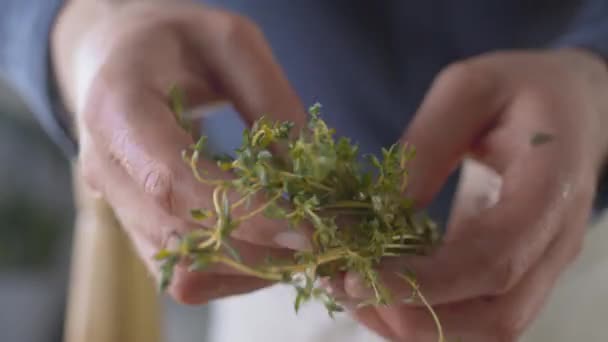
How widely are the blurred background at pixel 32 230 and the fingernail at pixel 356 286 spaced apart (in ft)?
2.96

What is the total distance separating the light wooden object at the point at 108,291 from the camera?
0.70 m

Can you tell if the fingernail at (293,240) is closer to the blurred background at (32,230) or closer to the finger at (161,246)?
the finger at (161,246)

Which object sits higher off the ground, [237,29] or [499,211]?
[237,29]

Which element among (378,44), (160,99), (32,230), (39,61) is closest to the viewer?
(160,99)

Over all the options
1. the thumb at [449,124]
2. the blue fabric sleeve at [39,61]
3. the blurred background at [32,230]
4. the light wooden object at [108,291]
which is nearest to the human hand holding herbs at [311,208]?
the thumb at [449,124]

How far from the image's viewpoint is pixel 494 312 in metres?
0.45

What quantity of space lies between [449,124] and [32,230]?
1042 millimetres

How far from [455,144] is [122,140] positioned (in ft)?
0.81

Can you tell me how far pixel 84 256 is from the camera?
2.47ft

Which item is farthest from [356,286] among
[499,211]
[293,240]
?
[499,211]

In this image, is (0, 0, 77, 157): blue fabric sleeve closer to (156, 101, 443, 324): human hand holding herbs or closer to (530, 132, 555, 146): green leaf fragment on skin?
(156, 101, 443, 324): human hand holding herbs

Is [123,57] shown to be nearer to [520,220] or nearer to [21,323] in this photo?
[520,220]

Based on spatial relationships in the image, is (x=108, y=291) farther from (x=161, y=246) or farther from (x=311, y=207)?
(x=311, y=207)

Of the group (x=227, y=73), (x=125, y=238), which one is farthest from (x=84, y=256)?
(x=227, y=73)
